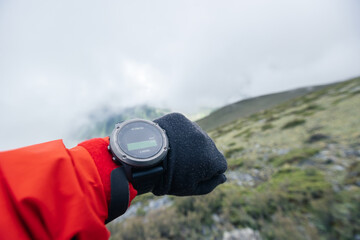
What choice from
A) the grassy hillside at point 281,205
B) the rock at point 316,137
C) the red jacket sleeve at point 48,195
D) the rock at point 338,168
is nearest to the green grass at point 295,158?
the grassy hillside at point 281,205

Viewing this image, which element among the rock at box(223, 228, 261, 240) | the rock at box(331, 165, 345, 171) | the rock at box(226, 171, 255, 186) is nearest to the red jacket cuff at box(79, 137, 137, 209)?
the rock at box(223, 228, 261, 240)

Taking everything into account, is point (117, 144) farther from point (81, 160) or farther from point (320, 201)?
point (320, 201)

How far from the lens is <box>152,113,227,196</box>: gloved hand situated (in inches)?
58.6

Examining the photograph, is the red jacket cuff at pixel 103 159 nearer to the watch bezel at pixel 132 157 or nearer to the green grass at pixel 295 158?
the watch bezel at pixel 132 157

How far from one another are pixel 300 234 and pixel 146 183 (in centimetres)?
214

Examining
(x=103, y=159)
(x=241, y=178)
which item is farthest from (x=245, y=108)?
(x=103, y=159)

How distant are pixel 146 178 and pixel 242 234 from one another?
6.43 ft

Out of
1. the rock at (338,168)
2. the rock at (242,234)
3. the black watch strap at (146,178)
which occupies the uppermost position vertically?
the black watch strap at (146,178)

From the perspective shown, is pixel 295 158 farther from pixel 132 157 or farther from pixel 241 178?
pixel 132 157

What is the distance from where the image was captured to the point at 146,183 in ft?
4.71

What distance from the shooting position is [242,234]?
2.47 metres

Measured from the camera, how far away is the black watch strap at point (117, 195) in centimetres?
117

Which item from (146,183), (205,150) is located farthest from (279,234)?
(146,183)

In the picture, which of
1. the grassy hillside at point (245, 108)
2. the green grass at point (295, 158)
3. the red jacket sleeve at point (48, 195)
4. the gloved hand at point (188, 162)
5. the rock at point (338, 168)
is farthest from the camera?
the grassy hillside at point (245, 108)
